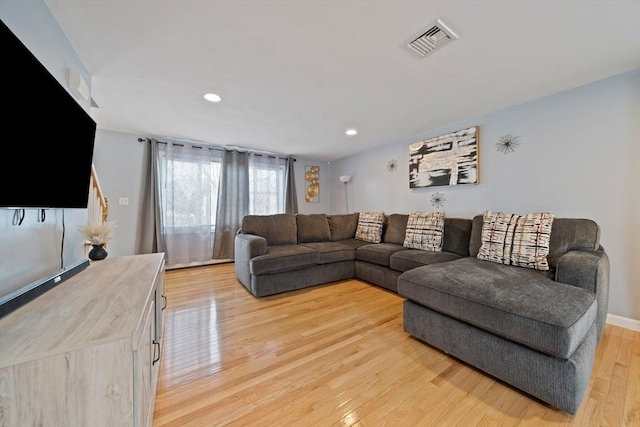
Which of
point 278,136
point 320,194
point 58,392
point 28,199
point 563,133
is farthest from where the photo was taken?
point 320,194

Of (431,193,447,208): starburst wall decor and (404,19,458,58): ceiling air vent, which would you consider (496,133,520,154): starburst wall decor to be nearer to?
(431,193,447,208): starburst wall decor

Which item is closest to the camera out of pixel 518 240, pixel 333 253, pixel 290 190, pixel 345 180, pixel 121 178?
pixel 518 240

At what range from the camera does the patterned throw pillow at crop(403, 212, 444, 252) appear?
2.81 meters

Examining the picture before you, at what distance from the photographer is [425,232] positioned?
2906 millimetres

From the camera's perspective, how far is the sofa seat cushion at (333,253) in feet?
9.80

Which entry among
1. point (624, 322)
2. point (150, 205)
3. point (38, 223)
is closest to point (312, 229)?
point (150, 205)

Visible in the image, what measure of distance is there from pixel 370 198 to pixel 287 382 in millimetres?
3510

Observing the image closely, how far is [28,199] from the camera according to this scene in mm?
958

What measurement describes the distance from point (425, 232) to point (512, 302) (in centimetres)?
167

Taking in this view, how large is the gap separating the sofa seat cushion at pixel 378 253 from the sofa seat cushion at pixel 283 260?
66 centimetres

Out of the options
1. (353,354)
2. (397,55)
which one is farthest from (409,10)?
(353,354)

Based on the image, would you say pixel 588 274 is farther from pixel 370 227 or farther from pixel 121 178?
pixel 121 178

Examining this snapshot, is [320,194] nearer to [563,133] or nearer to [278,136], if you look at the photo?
[278,136]

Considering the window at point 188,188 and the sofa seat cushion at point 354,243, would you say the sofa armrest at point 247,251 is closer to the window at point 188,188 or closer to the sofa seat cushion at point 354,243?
the sofa seat cushion at point 354,243
